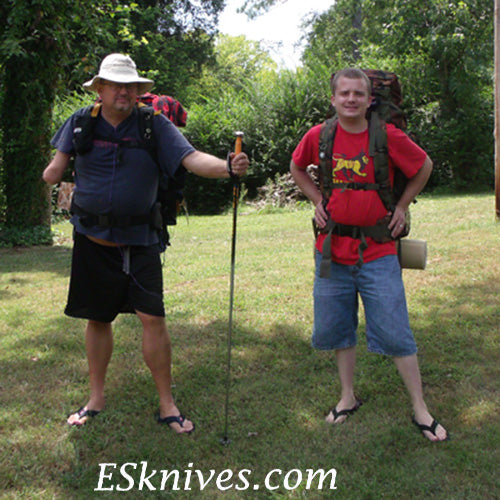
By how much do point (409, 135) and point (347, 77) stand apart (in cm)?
55

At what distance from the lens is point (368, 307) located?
11.9 ft

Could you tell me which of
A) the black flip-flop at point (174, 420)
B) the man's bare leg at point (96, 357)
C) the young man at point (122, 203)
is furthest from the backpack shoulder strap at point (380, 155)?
the man's bare leg at point (96, 357)

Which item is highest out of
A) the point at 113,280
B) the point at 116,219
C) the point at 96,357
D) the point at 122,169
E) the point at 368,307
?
the point at 122,169

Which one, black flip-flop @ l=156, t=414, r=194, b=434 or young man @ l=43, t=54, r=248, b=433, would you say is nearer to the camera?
young man @ l=43, t=54, r=248, b=433

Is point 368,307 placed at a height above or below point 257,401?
above

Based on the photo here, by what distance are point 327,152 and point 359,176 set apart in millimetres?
240

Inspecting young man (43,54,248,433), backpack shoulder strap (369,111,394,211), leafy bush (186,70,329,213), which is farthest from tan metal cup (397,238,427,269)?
leafy bush (186,70,329,213)

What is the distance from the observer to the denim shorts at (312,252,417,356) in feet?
11.6

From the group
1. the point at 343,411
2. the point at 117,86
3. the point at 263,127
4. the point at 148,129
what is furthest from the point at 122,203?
the point at 263,127

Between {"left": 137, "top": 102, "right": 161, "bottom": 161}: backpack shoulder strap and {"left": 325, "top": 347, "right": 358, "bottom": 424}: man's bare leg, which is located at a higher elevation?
{"left": 137, "top": 102, "right": 161, "bottom": 161}: backpack shoulder strap

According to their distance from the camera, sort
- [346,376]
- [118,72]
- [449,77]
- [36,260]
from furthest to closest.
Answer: [449,77] → [36,260] → [346,376] → [118,72]

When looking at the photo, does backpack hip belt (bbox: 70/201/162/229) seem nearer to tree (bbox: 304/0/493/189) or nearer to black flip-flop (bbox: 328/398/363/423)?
black flip-flop (bbox: 328/398/363/423)

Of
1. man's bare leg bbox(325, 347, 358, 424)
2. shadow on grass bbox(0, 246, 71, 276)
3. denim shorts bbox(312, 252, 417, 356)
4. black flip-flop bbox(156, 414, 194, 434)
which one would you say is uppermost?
denim shorts bbox(312, 252, 417, 356)

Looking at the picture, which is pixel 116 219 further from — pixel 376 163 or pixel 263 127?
pixel 263 127
